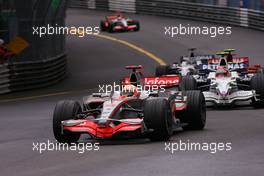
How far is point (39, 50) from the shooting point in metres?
28.0

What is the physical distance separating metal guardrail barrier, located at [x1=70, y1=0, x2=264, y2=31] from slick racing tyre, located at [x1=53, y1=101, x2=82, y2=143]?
2850 centimetres

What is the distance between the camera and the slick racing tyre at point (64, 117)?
46.2 feet

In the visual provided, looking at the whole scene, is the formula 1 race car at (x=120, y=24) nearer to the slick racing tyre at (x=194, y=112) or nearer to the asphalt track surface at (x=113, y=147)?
the asphalt track surface at (x=113, y=147)

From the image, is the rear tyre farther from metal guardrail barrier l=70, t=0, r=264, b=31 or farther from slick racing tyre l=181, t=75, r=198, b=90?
slick racing tyre l=181, t=75, r=198, b=90

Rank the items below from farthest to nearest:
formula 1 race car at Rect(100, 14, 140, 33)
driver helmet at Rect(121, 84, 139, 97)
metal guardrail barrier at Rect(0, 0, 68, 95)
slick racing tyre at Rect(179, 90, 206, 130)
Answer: formula 1 race car at Rect(100, 14, 140, 33), metal guardrail barrier at Rect(0, 0, 68, 95), slick racing tyre at Rect(179, 90, 206, 130), driver helmet at Rect(121, 84, 139, 97)

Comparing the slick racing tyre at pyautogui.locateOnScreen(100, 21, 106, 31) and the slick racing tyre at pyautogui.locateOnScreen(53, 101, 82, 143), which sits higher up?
the slick racing tyre at pyautogui.locateOnScreen(53, 101, 82, 143)

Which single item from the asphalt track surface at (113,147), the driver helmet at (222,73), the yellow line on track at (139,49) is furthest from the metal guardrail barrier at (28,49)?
the driver helmet at (222,73)

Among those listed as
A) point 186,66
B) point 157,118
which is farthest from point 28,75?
point 157,118

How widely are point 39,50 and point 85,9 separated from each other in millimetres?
32208

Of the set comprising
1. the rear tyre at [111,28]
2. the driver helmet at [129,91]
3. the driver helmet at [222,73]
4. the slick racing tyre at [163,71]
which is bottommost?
the rear tyre at [111,28]

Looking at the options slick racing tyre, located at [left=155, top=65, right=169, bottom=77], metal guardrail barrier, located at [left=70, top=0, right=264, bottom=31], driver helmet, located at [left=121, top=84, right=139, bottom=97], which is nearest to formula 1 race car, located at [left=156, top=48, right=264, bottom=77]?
slick racing tyre, located at [left=155, top=65, right=169, bottom=77]

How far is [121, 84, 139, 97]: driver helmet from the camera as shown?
14.9m

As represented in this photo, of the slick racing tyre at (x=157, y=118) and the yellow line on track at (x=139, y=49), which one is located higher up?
the slick racing tyre at (x=157, y=118)

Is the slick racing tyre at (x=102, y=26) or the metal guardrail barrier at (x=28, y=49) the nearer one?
the metal guardrail barrier at (x=28, y=49)
